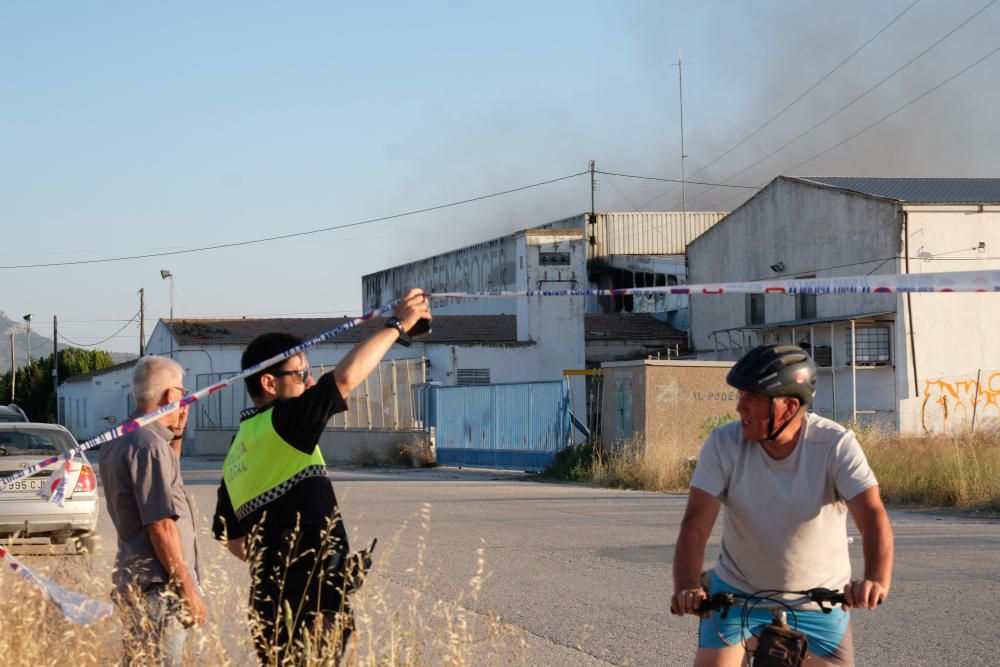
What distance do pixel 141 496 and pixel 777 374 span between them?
2489 mm

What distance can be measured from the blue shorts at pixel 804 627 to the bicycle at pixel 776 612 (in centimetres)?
3

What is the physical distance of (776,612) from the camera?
13.3ft

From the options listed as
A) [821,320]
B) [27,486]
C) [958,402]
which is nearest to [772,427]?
[27,486]

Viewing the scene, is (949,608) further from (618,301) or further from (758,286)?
(618,301)

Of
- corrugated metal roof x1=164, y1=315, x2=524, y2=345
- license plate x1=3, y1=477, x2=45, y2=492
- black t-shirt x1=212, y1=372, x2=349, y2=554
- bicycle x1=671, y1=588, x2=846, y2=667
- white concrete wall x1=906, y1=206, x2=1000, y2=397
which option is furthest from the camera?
corrugated metal roof x1=164, y1=315, x2=524, y2=345

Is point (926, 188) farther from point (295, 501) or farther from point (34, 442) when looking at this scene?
point (295, 501)

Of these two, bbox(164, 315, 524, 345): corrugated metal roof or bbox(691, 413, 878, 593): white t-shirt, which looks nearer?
bbox(691, 413, 878, 593): white t-shirt

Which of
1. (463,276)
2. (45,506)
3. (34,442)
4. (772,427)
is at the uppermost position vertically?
(463,276)

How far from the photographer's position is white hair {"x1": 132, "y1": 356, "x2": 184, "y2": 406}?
16.9 feet

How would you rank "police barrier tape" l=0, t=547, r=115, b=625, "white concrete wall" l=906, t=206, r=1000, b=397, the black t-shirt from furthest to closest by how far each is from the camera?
"white concrete wall" l=906, t=206, r=1000, b=397
"police barrier tape" l=0, t=547, r=115, b=625
the black t-shirt

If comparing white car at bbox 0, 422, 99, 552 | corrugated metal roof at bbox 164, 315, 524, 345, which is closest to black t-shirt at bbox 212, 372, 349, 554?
white car at bbox 0, 422, 99, 552

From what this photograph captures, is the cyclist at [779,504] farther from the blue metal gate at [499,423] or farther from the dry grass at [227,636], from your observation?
the blue metal gate at [499,423]

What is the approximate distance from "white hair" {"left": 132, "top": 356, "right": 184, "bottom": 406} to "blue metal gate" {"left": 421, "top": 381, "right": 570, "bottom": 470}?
2186 centimetres

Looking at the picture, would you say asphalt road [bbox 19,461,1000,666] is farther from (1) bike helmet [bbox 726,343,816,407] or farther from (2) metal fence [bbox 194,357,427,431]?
(2) metal fence [bbox 194,357,427,431]
